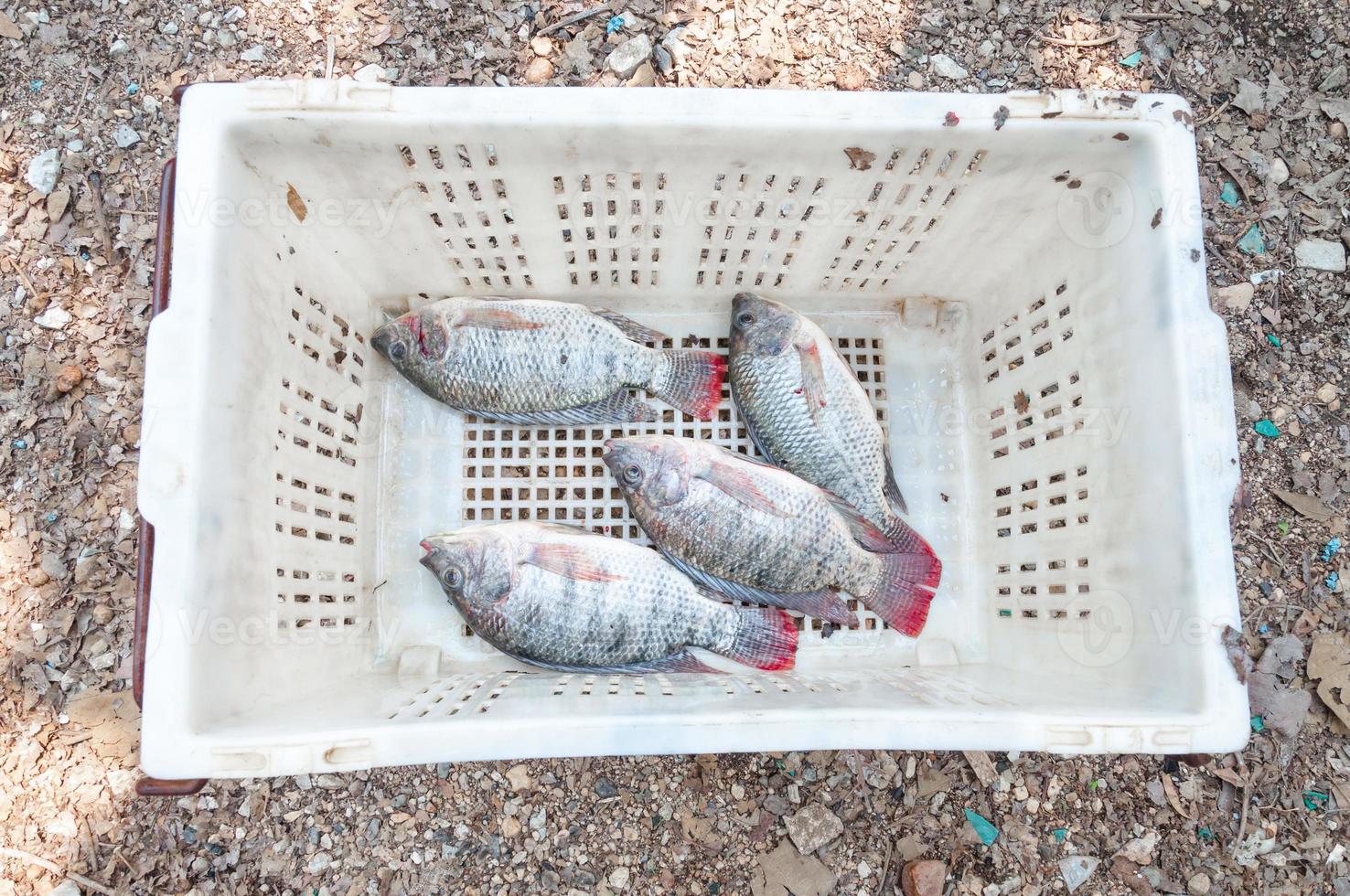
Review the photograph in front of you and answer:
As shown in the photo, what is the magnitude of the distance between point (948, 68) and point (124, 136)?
3.05 m

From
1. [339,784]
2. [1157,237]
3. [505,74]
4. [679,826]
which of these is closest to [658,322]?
[505,74]

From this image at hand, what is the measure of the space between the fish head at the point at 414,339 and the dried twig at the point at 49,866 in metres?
1.96

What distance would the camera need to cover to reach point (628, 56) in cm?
304

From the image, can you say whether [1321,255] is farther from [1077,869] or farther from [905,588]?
[1077,869]

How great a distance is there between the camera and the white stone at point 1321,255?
2967mm

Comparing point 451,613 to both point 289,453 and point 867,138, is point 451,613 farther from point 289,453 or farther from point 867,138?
point 867,138

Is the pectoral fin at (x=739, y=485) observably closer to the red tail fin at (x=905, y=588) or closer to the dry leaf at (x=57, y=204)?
the red tail fin at (x=905, y=588)

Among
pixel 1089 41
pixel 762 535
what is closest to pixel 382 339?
pixel 762 535

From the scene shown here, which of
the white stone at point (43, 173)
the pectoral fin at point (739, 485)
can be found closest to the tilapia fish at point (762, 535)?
the pectoral fin at point (739, 485)

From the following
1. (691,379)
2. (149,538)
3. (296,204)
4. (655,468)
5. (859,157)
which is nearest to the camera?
(149,538)

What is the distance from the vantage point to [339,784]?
2.73 m

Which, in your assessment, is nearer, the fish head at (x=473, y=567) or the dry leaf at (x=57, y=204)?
the fish head at (x=473, y=567)

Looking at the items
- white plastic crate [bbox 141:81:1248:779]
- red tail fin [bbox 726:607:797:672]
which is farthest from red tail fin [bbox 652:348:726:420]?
red tail fin [bbox 726:607:797:672]

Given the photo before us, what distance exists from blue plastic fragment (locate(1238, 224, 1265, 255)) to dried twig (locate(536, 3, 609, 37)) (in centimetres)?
252
